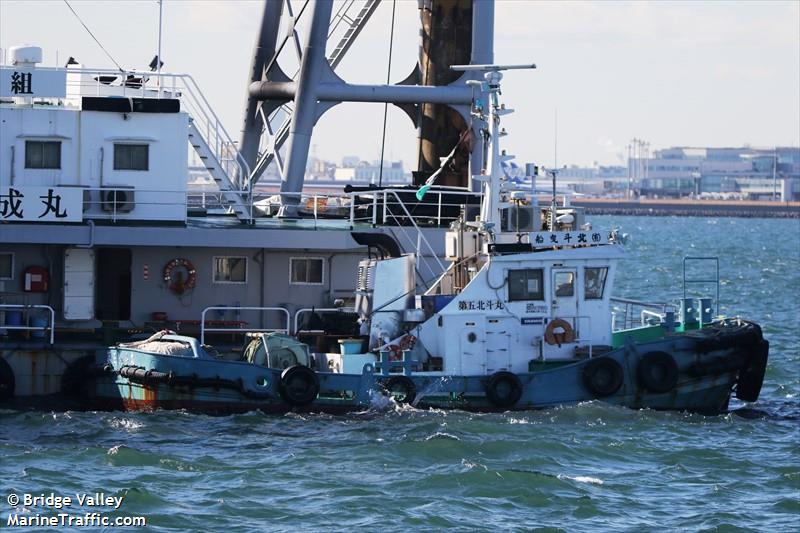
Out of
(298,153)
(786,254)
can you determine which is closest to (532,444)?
(298,153)

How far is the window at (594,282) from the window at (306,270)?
4.82 metres

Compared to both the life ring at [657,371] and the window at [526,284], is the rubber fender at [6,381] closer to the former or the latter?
the window at [526,284]

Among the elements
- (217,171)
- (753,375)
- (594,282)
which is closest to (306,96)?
(217,171)

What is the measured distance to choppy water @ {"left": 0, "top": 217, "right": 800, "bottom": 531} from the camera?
18.7m

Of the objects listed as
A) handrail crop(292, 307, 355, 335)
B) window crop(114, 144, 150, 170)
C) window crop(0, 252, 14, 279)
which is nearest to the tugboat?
handrail crop(292, 307, 355, 335)

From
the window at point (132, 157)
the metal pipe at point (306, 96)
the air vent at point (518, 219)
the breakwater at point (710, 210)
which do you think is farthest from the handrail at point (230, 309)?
the breakwater at point (710, 210)

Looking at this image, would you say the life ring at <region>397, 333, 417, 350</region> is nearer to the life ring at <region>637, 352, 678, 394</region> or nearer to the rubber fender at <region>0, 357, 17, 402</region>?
the life ring at <region>637, 352, 678, 394</region>

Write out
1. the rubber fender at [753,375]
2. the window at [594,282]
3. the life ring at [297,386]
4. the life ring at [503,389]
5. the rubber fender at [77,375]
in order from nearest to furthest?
the life ring at [297,386], the life ring at [503,389], the rubber fender at [77,375], the window at [594,282], the rubber fender at [753,375]

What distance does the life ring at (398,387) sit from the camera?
23.7 m

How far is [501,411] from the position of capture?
944 inches

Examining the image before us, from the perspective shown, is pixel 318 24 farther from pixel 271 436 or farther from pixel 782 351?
pixel 782 351

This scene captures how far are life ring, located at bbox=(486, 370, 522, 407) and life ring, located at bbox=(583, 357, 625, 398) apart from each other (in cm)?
118

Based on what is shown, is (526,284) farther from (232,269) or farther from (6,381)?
(6,381)

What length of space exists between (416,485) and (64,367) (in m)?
7.13
